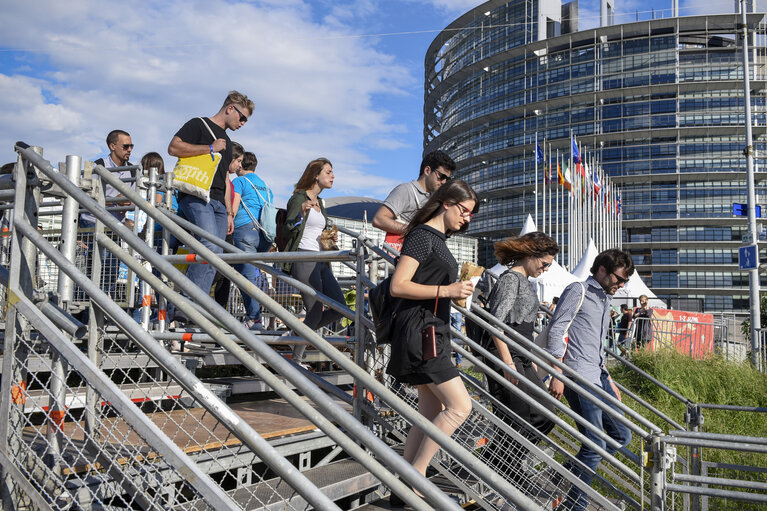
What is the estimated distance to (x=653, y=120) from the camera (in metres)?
66.1

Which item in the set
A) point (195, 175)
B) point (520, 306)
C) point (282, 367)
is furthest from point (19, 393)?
point (520, 306)

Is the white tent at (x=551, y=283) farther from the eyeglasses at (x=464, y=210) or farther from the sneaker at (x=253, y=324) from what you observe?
the eyeglasses at (x=464, y=210)

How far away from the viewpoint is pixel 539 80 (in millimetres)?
69500

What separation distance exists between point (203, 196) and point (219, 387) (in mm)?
1509

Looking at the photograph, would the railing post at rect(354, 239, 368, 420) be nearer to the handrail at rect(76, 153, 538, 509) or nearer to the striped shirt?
the handrail at rect(76, 153, 538, 509)

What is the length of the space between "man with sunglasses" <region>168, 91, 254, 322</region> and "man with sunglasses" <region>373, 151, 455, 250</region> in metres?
1.42

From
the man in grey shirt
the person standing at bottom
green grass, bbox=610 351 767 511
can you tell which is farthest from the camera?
green grass, bbox=610 351 767 511

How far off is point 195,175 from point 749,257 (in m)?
13.0

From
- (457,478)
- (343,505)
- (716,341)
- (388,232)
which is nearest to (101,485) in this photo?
(343,505)

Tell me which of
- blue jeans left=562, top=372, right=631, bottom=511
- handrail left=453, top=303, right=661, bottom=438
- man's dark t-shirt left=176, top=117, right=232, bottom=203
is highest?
man's dark t-shirt left=176, top=117, right=232, bottom=203

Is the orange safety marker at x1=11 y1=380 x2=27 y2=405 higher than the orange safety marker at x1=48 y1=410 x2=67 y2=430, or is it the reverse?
the orange safety marker at x1=11 y1=380 x2=27 y2=405

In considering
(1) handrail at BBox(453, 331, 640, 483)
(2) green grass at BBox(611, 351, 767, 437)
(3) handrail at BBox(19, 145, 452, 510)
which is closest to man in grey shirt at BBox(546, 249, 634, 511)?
(1) handrail at BBox(453, 331, 640, 483)

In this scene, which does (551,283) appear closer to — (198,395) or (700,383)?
(700,383)

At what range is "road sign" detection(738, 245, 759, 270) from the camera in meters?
13.9
